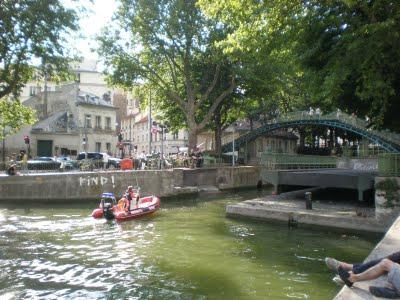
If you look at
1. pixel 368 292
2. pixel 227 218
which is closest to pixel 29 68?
pixel 227 218

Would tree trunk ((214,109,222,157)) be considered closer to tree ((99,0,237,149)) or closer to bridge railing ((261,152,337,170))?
tree ((99,0,237,149))

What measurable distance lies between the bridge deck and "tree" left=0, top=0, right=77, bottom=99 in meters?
13.8

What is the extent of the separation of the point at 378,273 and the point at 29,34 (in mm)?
22758

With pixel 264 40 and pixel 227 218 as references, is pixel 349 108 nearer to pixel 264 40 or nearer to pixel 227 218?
pixel 264 40

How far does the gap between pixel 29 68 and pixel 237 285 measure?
68.4 ft

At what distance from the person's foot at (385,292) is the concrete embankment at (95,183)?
918 inches

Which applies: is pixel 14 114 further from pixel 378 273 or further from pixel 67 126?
pixel 378 273

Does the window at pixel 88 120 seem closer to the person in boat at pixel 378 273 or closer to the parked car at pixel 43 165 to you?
the parked car at pixel 43 165

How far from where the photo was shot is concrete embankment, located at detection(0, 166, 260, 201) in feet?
90.1

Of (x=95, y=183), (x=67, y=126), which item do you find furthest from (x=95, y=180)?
(x=67, y=126)

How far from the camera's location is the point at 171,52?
133 ft

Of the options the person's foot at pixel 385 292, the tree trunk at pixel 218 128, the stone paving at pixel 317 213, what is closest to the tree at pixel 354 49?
the stone paving at pixel 317 213

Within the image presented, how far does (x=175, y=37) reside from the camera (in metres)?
39.3

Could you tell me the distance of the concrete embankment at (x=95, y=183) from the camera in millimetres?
27453
